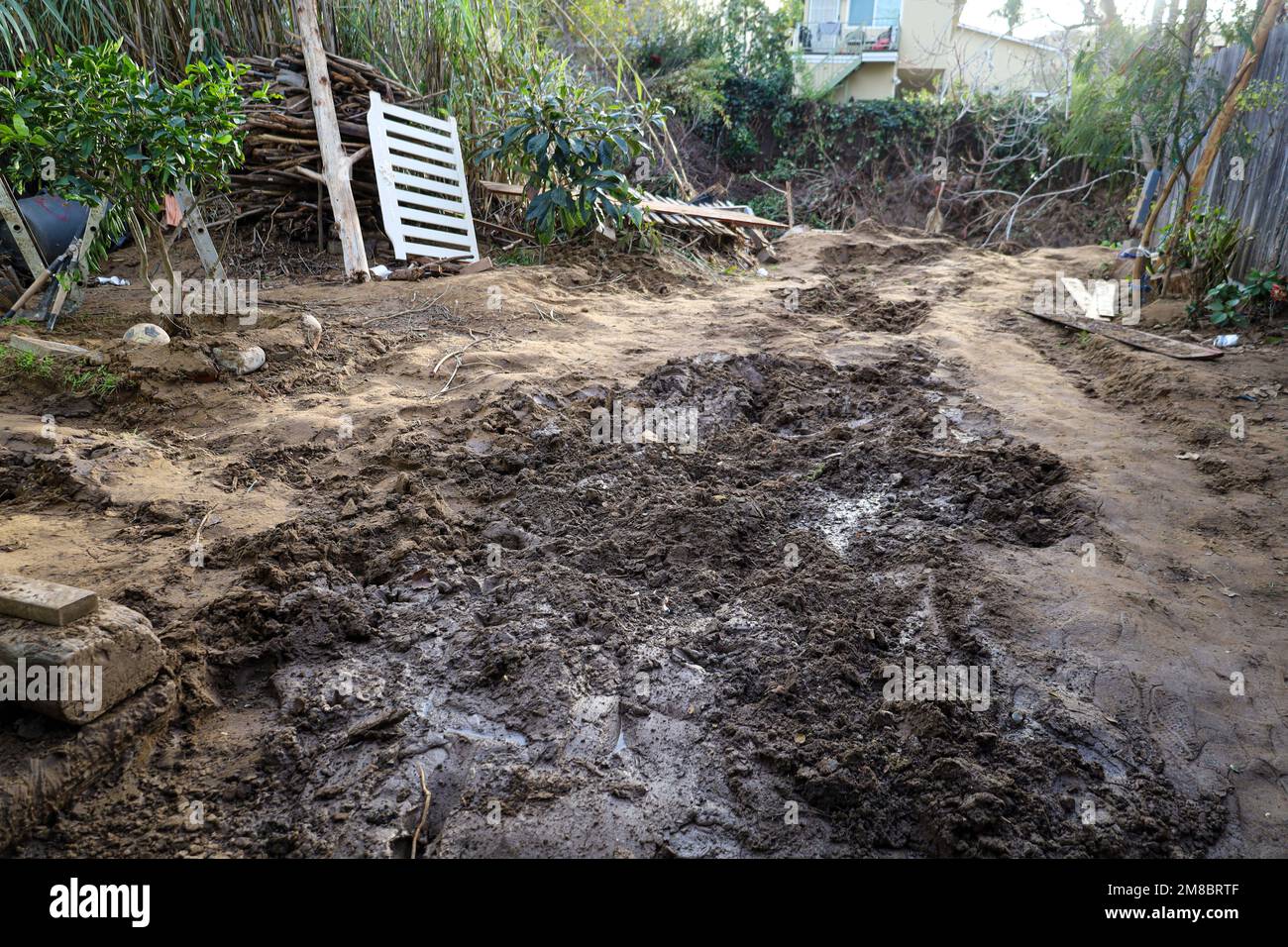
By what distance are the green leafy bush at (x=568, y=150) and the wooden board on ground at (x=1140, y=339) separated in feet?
13.4

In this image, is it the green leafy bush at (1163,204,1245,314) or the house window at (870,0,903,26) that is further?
the house window at (870,0,903,26)

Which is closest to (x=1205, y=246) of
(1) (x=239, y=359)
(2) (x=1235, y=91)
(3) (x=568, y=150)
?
(2) (x=1235, y=91)

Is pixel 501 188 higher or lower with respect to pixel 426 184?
higher

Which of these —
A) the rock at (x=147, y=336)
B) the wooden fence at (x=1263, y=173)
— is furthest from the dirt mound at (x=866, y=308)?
the rock at (x=147, y=336)

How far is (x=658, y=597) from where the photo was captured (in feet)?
9.62

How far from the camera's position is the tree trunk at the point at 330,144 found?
6.89 m

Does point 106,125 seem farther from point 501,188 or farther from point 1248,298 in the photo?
point 1248,298

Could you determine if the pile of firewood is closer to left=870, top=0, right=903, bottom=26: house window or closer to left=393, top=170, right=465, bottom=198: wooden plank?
left=393, top=170, right=465, bottom=198: wooden plank

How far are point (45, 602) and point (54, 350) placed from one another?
3181 millimetres

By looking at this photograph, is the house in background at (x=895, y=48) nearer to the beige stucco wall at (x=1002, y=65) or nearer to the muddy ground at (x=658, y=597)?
the beige stucco wall at (x=1002, y=65)

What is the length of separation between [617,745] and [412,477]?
1.83 metres

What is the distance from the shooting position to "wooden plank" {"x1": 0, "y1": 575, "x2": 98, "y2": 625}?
2043mm

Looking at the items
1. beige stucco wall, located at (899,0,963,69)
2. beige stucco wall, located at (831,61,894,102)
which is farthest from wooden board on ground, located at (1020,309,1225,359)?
beige stucco wall, located at (899,0,963,69)

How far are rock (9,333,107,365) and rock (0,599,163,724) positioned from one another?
114 inches
